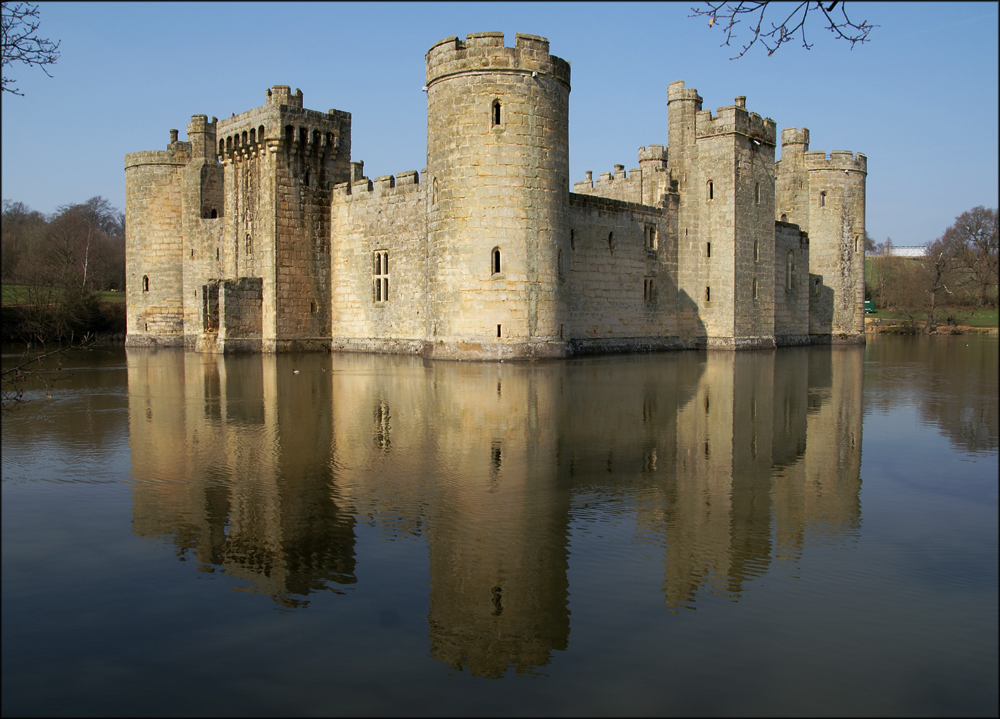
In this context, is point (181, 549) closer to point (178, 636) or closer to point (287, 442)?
point (178, 636)

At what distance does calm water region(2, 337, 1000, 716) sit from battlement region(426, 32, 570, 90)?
14.2 m

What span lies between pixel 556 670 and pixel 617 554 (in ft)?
5.48

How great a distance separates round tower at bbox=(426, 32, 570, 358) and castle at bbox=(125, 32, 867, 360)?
4 cm

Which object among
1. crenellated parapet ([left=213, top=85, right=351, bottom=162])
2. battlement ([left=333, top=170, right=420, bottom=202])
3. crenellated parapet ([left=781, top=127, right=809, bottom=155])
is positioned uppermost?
crenellated parapet ([left=781, top=127, right=809, bottom=155])

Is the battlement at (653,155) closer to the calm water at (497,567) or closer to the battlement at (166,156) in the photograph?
the battlement at (166,156)

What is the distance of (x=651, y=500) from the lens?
693 cm

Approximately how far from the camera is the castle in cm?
2245

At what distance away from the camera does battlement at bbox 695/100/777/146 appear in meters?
30.1

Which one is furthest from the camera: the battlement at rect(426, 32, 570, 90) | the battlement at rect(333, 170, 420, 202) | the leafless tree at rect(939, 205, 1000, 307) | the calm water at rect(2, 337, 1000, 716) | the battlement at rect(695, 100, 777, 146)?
the battlement at rect(695, 100, 777, 146)

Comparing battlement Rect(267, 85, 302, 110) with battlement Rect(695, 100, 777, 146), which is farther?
battlement Rect(695, 100, 777, 146)

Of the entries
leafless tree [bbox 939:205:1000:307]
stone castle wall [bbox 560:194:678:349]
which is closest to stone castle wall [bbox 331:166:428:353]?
stone castle wall [bbox 560:194:678:349]

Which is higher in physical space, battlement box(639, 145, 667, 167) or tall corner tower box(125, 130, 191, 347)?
battlement box(639, 145, 667, 167)

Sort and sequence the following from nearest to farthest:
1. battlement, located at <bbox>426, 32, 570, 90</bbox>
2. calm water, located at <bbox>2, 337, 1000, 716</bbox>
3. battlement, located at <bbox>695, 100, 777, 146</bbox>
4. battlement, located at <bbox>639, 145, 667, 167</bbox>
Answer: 1. calm water, located at <bbox>2, 337, 1000, 716</bbox>
2. battlement, located at <bbox>426, 32, 570, 90</bbox>
3. battlement, located at <bbox>695, 100, 777, 146</bbox>
4. battlement, located at <bbox>639, 145, 667, 167</bbox>

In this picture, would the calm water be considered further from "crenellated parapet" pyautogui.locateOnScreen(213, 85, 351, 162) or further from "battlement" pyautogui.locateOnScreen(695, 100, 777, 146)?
"battlement" pyautogui.locateOnScreen(695, 100, 777, 146)
